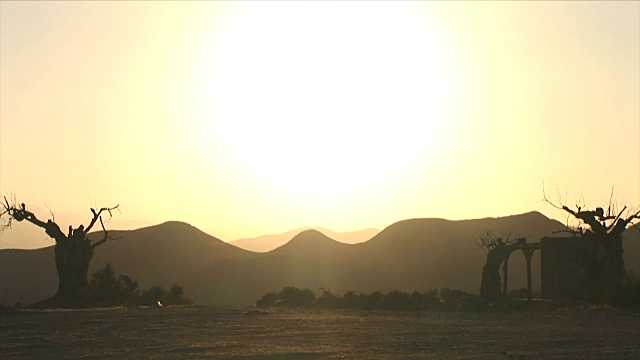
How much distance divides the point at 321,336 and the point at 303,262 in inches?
2640

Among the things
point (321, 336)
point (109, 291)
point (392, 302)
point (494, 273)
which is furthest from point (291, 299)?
point (321, 336)

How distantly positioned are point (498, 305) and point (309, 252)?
59148 mm

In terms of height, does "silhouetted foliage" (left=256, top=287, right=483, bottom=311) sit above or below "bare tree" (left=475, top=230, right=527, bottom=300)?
below

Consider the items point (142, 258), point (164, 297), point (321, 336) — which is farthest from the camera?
point (142, 258)

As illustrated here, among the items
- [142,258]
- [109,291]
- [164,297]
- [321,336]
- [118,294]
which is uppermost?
[142,258]

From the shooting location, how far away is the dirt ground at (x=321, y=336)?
1368 centimetres

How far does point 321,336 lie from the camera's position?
669 inches

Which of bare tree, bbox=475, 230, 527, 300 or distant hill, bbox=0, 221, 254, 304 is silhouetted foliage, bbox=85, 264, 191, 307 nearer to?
bare tree, bbox=475, 230, 527, 300

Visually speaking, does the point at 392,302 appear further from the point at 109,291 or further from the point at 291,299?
the point at 109,291

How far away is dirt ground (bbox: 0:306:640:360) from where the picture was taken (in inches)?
539

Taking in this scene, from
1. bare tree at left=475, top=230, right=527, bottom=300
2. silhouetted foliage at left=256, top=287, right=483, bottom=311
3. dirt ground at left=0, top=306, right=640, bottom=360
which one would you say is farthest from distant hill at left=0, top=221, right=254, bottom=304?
dirt ground at left=0, top=306, right=640, bottom=360

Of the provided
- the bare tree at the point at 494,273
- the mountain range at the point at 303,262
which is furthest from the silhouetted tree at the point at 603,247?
the mountain range at the point at 303,262

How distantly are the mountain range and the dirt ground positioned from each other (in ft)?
156

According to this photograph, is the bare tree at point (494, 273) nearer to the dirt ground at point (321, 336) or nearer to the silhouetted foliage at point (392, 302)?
the silhouetted foliage at point (392, 302)
